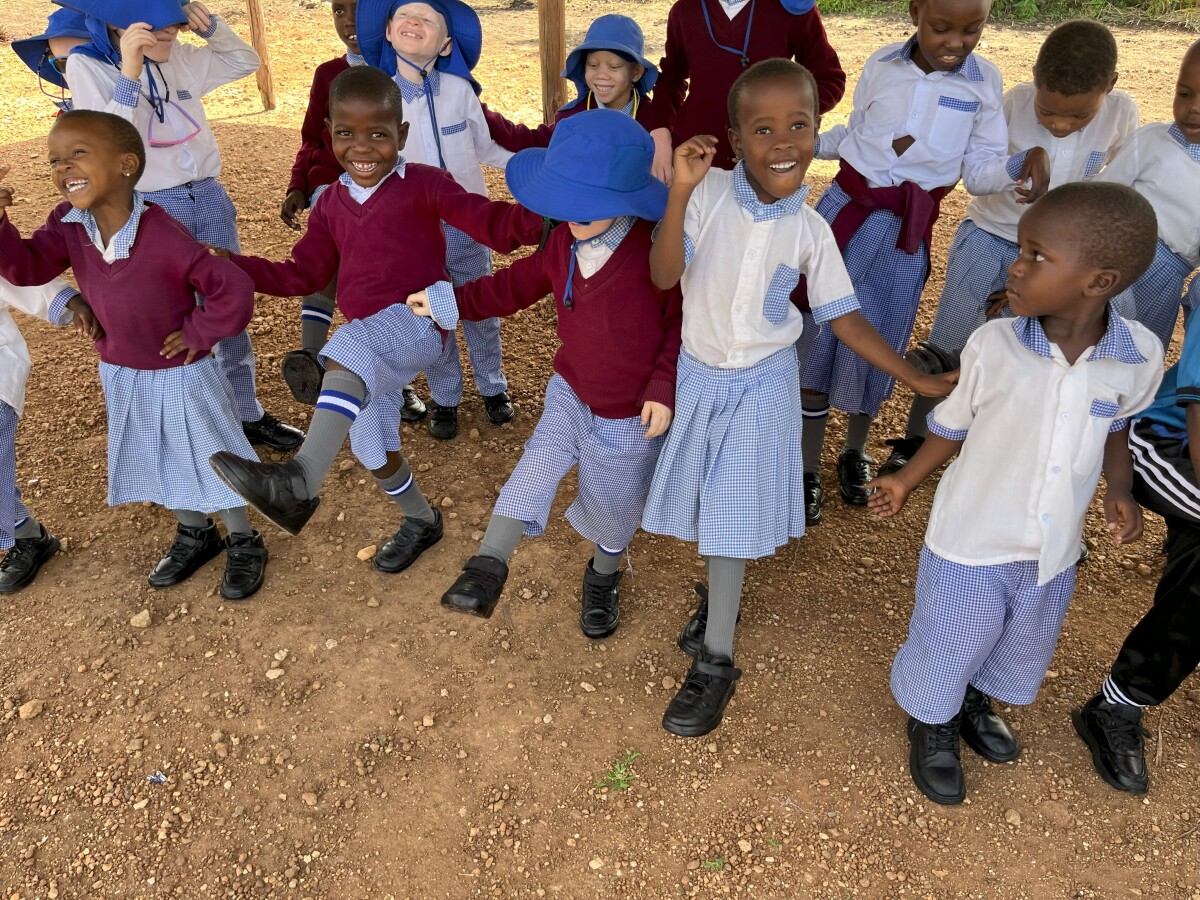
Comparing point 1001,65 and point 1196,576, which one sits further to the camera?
point 1001,65

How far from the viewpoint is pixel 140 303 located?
2666 mm

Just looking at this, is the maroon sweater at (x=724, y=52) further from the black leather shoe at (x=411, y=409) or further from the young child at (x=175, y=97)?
the young child at (x=175, y=97)

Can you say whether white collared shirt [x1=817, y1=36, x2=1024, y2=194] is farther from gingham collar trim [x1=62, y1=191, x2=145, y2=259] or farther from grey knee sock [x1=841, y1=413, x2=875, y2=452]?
gingham collar trim [x1=62, y1=191, x2=145, y2=259]

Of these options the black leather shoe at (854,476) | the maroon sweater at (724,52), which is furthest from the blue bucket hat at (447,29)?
the black leather shoe at (854,476)

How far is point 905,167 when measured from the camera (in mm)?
2930

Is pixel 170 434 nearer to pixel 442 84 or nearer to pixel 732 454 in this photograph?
pixel 442 84

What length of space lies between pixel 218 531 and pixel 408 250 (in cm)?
126

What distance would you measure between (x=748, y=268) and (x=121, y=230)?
175 centimetres

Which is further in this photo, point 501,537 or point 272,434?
point 272,434

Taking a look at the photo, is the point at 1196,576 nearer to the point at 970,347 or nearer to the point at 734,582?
the point at 970,347

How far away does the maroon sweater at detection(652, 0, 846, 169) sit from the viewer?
3309 millimetres

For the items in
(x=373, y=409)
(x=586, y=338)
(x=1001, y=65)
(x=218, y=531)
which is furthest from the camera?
(x=1001, y=65)

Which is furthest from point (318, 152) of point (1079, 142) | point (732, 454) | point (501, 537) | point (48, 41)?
point (1079, 142)

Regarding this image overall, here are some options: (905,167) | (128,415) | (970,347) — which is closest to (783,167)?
(970,347)
